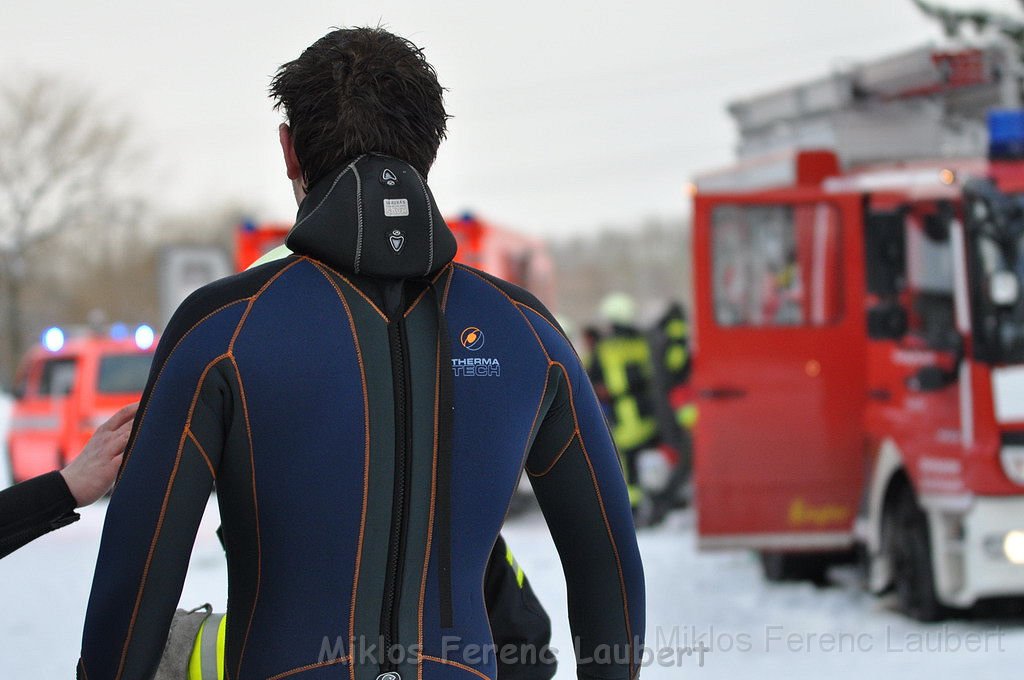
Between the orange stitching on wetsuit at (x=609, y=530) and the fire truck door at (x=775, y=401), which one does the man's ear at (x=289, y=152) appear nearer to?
the orange stitching on wetsuit at (x=609, y=530)

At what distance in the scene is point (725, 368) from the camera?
789 centimetres

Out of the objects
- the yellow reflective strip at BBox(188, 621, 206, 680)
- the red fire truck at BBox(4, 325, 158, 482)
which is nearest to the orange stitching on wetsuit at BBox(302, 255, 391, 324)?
the yellow reflective strip at BBox(188, 621, 206, 680)

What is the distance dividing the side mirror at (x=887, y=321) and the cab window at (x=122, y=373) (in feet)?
31.9

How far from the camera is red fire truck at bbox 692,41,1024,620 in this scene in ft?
22.4

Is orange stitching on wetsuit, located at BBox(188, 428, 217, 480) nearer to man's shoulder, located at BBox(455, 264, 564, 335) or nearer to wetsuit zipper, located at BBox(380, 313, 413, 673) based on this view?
wetsuit zipper, located at BBox(380, 313, 413, 673)

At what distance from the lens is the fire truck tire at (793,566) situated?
889 cm

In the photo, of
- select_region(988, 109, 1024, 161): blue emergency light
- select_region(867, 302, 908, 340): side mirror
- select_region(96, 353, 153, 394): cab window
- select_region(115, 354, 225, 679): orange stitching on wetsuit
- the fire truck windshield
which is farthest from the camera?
select_region(96, 353, 153, 394): cab window

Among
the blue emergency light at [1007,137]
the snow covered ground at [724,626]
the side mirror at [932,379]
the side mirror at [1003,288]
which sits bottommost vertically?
the snow covered ground at [724,626]

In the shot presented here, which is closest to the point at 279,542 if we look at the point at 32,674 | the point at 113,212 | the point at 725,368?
the point at 32,674

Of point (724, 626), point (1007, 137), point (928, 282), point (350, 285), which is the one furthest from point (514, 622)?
point (1007, 137)

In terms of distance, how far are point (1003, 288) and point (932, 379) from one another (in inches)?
22.8

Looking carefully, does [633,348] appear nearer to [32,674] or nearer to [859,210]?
[859,210]

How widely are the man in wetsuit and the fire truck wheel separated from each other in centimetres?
562

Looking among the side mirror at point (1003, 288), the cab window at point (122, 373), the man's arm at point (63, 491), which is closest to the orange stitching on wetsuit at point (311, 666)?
the man's arm at point (63, 491)
